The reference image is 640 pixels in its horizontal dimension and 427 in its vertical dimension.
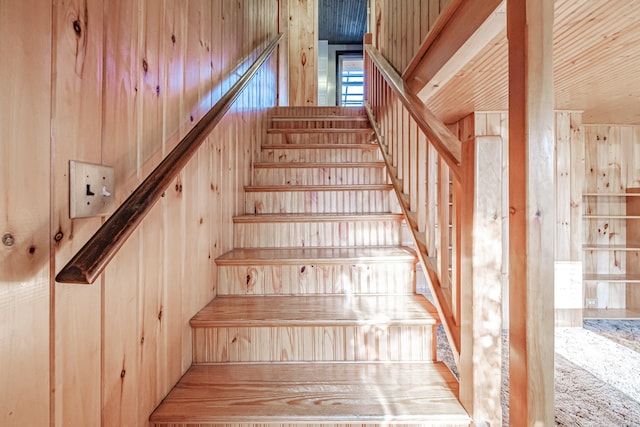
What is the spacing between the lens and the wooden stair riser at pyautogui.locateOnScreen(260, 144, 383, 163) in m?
2.46

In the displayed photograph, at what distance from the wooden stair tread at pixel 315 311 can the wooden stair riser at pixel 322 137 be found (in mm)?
1672

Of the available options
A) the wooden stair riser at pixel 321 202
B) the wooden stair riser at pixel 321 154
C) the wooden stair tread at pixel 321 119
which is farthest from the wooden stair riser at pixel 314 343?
the wooden stair tread at pixel 321 119

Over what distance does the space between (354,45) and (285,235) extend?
626cm

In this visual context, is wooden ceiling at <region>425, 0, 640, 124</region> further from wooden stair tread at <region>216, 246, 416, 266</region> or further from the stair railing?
wooden stair tread at <region>216, 246, 416, 266</region>

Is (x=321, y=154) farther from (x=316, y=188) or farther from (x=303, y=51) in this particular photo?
(x=303, y=51)

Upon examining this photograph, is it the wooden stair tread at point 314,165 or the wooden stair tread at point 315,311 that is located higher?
the wooden stair tread at point 314,165

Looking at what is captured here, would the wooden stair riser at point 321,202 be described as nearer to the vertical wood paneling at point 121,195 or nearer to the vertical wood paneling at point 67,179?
the vertical wood paneling at point 121,195

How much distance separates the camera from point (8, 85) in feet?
1.65

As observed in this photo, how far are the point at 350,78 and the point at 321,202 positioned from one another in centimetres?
595

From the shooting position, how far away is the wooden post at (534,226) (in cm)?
80

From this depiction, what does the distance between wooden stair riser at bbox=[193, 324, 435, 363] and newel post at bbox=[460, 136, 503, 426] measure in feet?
0.87

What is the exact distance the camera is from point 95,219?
69cm

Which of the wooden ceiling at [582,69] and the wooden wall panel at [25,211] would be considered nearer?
the wooden wall panel at [25,211]

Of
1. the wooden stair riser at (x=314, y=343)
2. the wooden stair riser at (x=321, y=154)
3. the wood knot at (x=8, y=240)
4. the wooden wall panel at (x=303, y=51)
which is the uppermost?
the wooden wall panel at (x=303, y=51)
